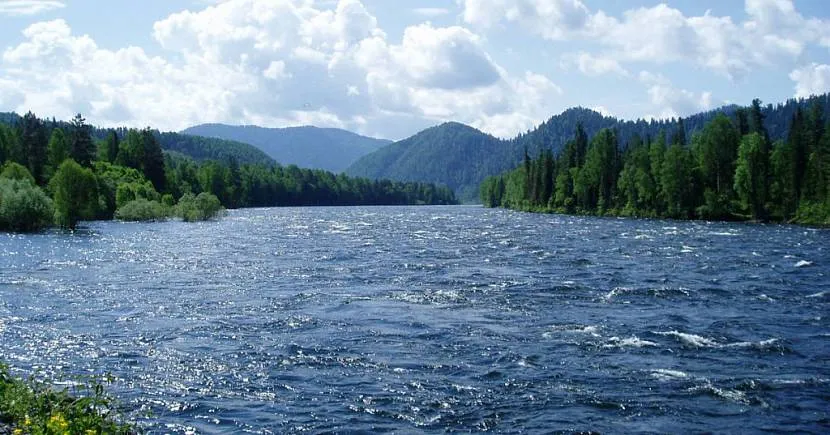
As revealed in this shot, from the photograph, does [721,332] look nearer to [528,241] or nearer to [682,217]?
[528,241]

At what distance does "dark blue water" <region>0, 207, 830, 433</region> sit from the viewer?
18578mm

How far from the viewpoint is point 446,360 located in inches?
928

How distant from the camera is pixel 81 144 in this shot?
142500 millimetres

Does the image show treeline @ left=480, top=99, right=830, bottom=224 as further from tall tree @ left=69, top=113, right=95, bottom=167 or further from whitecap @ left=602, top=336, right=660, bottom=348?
tall tree @ left=69, top=113, right=95, bottom=167

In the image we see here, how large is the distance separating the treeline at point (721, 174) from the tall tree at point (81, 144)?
→ 4094 inches

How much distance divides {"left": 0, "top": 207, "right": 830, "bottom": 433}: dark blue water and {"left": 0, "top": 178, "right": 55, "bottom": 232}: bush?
36751 mm

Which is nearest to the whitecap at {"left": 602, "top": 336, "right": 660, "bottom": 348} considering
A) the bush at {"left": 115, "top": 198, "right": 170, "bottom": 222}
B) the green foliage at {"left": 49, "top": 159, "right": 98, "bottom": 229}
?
the green foliage at {"left": 49, "top": 159, "right": 98, "bottom": 229}

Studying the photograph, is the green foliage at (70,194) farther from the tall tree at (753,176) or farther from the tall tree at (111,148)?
the tall tree at (753,176)

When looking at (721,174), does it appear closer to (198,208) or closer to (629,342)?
(198,208)

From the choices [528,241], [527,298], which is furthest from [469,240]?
[527,298]

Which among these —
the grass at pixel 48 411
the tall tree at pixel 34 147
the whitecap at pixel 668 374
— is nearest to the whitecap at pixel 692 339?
the whitecap at pixel 668 374

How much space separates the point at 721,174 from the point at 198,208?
9169 centimetres

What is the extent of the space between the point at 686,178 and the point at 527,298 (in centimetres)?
9521

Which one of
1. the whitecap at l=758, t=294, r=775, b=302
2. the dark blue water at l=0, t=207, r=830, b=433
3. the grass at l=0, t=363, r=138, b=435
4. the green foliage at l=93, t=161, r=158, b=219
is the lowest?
the dark blue water at l=0, t=207, r=830, b=433
